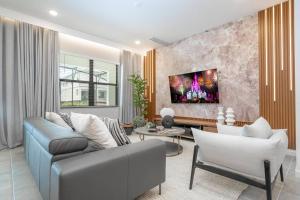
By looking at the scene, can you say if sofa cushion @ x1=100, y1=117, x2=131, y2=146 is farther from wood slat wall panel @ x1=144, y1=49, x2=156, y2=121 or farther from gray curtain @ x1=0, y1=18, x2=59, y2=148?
wood slat wall panel @ x1=144, y1=49, x2=156, y2=121

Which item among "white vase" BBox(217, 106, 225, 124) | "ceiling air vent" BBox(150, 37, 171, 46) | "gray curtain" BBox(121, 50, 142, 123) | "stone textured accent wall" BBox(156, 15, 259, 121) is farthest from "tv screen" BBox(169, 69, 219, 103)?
"gray curtain" BBox(121, 50, 142, 123)

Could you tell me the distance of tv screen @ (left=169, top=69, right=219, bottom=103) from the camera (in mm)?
4074

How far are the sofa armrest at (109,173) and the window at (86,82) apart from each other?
11.7 ft

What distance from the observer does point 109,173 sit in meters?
1.22

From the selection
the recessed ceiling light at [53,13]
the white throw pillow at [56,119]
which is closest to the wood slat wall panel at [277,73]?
the white throw pillow at [56,119]

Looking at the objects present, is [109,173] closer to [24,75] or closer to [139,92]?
[24,75]

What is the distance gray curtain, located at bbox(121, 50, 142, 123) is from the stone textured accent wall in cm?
144

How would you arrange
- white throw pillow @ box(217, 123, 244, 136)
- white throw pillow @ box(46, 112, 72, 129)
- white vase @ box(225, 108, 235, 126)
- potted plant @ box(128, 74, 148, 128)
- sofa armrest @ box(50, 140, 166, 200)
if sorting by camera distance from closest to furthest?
1. sofa armrest @ box(50, 140, 166, 200)
2. white throw pillow @ box(217, 123, 244, 136)
3. white throw pillow @ box(46, 112, 72, 129)
4. white vase @ box(225, 108, 235, 126)
5. potted plant @ box(128, 74, 148, 128)

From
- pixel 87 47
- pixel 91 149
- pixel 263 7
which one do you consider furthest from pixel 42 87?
pixel 263 7

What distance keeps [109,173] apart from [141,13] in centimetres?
324

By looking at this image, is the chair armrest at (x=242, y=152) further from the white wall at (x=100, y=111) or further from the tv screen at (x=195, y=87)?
the white wall at (x=100, y=111)

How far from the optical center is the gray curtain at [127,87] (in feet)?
17.6

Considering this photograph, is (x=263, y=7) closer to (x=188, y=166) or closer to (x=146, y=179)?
(x=188, y=166)

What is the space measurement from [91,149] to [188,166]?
Answer: 1.65 m
